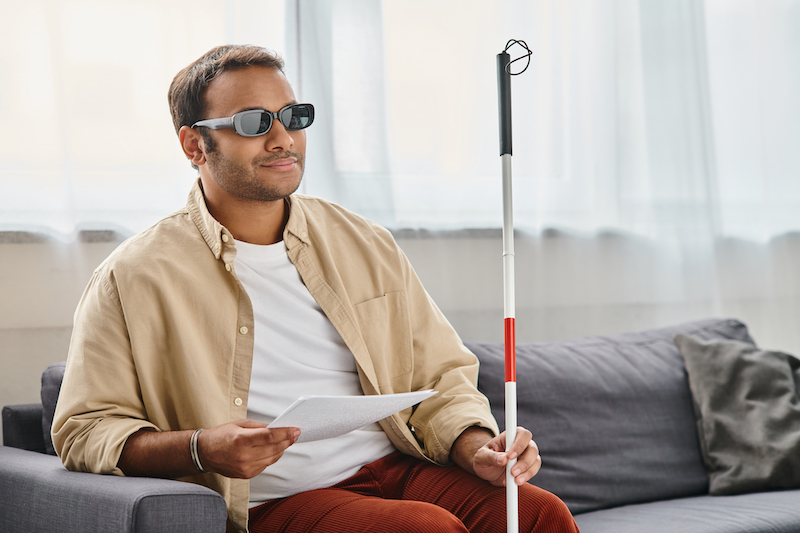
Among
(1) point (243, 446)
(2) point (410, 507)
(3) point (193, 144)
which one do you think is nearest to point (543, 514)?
(2) point (410, 507)

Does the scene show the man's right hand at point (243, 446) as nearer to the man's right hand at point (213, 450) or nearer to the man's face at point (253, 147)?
the man's right hand at point (213, 450)

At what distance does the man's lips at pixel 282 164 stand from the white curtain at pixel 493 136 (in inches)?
23.5

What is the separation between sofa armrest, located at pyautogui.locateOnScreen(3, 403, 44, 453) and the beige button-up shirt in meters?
0.42

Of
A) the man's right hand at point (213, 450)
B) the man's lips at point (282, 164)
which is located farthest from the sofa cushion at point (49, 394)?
the man's lips at point (282, 164)

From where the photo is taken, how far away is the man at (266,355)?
3.75 feet

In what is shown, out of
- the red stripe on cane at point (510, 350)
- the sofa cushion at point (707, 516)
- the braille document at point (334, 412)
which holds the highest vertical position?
the red stripe on cane at point (510, 350)

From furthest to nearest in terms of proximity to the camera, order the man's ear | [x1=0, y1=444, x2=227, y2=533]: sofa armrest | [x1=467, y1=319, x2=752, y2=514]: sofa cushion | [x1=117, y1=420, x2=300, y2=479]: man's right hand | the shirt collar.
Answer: [x1=467, y1=319, x2=752, y2=514]: sofa cushion → the man's ear → the shirt collar → [x1=117, y1=420, x2=300, y2=479]: man's right hand → [x1=0, y1=444, x2=227, y2=533]: sofa armrest

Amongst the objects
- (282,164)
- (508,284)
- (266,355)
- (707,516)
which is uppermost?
(282,164)

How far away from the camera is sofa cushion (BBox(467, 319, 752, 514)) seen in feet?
5.82

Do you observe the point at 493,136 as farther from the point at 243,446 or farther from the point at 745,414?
the point at 243,446

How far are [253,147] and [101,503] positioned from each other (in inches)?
26.7

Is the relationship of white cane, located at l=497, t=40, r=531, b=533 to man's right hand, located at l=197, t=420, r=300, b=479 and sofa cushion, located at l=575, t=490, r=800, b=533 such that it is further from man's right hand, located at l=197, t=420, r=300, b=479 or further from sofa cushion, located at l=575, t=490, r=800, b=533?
sofa cushion, located at l=575, t=490, r=800, b=533

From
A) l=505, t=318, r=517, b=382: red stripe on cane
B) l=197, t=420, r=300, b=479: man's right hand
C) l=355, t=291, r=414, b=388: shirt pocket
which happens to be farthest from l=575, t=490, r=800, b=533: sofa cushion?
l=197, t=420, r=300, b=479: man's right hand

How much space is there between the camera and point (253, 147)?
1.38 metres
